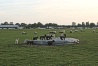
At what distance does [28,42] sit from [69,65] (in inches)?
749

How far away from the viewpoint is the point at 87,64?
16641mm

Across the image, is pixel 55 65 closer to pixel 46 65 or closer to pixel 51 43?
pixel 46 65

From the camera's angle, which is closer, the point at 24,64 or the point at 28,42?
the point at 24,64

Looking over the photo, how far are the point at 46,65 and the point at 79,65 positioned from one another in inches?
83.0

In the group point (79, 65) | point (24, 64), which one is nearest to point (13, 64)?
point (24, 64)

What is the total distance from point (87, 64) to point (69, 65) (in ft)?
4.10

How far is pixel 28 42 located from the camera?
34844mm

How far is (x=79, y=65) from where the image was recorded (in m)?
16.3

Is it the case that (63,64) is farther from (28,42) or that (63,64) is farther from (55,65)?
(28,42)

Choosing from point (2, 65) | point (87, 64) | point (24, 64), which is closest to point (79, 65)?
point (87, 64)

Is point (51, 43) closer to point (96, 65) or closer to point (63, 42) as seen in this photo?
point (63, 42)

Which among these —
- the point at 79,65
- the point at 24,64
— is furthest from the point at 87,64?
the point at 24,64

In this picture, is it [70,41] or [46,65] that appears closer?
[46,65]

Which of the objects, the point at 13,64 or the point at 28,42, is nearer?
the point at 13,64
